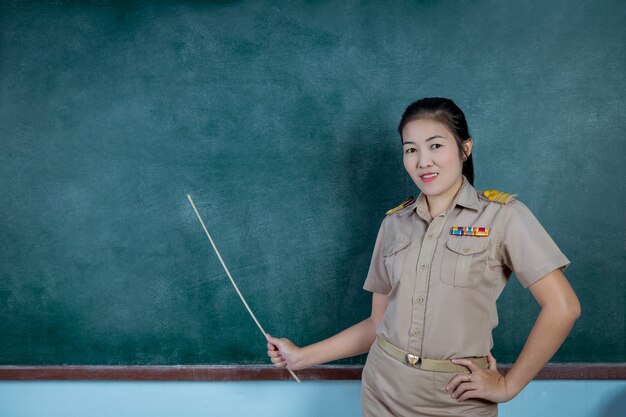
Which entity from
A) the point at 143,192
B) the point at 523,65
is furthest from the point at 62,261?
the point at 523,65

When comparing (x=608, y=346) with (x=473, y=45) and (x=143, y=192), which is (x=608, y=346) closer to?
(x=473, y=45)

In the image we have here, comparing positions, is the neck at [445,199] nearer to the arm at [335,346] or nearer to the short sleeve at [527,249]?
the short sleeve at [527,249]

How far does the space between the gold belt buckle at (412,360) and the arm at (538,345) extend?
0.29 feet

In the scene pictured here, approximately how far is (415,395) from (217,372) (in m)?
0.90

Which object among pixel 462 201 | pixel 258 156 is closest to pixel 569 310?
pixel 462 201

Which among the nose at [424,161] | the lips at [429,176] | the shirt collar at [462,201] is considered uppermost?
the nose at [424,161]

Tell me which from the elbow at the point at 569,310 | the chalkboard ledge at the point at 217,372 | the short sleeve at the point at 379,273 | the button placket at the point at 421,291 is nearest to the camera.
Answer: the elbow at the point at 569,310

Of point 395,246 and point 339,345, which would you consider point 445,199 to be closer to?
point 395,246

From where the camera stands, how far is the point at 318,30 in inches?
72.3

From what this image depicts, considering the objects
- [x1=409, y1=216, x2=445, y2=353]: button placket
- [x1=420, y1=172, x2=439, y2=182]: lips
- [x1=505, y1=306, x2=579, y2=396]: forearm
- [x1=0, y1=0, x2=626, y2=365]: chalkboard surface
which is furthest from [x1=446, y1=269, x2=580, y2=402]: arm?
[x1=0, y1=0, x2=626, y2=365]: chalkboard surface

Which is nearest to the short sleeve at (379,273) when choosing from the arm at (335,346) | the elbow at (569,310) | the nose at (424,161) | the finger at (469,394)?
the arm at (335,346)

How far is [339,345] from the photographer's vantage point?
1491 mm

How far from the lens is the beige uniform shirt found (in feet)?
3.81

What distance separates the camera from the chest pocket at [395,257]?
4.27 feet
